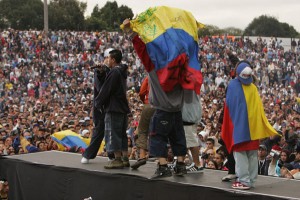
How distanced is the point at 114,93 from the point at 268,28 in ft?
245

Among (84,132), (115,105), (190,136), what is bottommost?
(84,132)

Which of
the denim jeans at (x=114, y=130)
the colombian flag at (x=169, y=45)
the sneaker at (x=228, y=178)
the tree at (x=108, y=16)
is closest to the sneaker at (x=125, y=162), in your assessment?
the denim jeans at (x=114, y=130)

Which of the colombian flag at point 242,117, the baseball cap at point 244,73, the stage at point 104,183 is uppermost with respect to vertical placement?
the baseball cap at point 244,73

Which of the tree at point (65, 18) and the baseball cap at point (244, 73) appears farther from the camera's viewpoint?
the tree at point (65, 18)

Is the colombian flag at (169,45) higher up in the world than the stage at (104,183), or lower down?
higher up

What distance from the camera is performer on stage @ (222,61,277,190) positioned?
22.4ft

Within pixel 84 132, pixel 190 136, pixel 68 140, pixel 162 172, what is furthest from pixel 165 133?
pixel 84 132

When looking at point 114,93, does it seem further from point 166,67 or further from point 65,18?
point 65,18

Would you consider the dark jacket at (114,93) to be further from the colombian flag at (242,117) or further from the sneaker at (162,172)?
the colombian flag at (242,117)

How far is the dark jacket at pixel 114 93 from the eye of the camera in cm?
805

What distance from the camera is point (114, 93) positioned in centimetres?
815

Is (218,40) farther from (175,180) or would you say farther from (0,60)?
(175,180)

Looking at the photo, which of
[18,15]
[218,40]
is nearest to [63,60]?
[218,40]

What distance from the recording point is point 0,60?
108 feet
